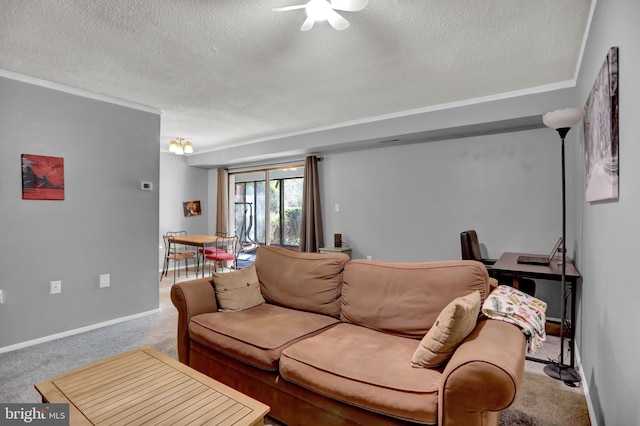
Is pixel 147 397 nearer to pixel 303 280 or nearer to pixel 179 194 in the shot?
pixel 303 280

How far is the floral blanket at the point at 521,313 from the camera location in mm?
1643

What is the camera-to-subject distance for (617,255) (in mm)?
1441

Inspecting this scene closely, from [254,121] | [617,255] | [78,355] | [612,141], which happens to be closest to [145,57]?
[254,121]

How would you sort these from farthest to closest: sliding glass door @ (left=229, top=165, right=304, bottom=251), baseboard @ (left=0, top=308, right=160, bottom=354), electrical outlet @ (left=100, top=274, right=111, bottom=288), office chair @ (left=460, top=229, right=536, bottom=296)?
sliding glass door @ (left=229, top=165, right=304, bottom=251), electrical outlet @ (left=100, top=274, right=111, bottom=288), office chair @ (left=460, top=229, right=536, bottom=296), baseboard @ (left=0, top=308, right=160, bottom=354)

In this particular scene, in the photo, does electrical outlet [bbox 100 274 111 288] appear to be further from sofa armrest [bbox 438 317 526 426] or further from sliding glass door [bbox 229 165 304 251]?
sofa armrest [bbox 438 317 526 426]

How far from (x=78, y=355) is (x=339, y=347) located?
242cm

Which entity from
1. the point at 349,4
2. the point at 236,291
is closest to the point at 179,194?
the point at 236,291

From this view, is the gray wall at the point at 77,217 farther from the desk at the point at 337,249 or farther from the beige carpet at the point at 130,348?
the desk at the point at 337,249

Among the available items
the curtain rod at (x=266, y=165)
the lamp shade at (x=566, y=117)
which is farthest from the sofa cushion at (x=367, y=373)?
the curtain rod at (x=266, y=165)

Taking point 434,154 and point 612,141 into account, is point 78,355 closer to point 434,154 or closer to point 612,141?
point 612,141

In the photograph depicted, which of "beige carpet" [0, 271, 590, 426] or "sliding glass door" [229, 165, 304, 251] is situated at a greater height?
"sliding glass door" [229, 165, 304, 251]

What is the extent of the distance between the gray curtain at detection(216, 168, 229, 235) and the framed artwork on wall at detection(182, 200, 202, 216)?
49 centimetres

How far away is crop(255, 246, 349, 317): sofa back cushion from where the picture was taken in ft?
7.92

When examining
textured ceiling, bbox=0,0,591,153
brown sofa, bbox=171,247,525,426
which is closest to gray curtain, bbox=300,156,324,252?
textured ceiling, bbox=0,0,591,153
